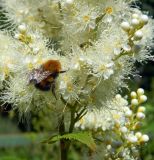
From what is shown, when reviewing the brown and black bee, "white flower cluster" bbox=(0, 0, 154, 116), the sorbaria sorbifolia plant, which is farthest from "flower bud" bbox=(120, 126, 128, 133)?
the brown and black bee

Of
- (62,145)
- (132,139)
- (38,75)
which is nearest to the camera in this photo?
(38,75)

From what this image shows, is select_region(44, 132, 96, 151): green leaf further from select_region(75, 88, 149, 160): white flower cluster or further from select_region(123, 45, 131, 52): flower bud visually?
select_region(123, 45, 131, 52): flower bud

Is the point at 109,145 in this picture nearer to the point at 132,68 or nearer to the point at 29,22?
the point at 132,68

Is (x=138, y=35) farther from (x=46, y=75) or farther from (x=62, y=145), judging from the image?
(x=62, y=145)

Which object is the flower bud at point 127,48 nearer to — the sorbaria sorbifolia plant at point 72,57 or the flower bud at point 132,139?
the sorbaria sorbifolia plant at point 72,57

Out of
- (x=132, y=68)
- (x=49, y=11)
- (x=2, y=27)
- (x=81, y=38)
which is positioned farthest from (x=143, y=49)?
(x=2, y=27)

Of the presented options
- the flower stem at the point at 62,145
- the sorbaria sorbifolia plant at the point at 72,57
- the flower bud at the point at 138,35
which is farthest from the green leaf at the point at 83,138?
the flower bud at the point at 138,35

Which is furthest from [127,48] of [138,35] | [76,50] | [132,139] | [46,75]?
[132,139]
